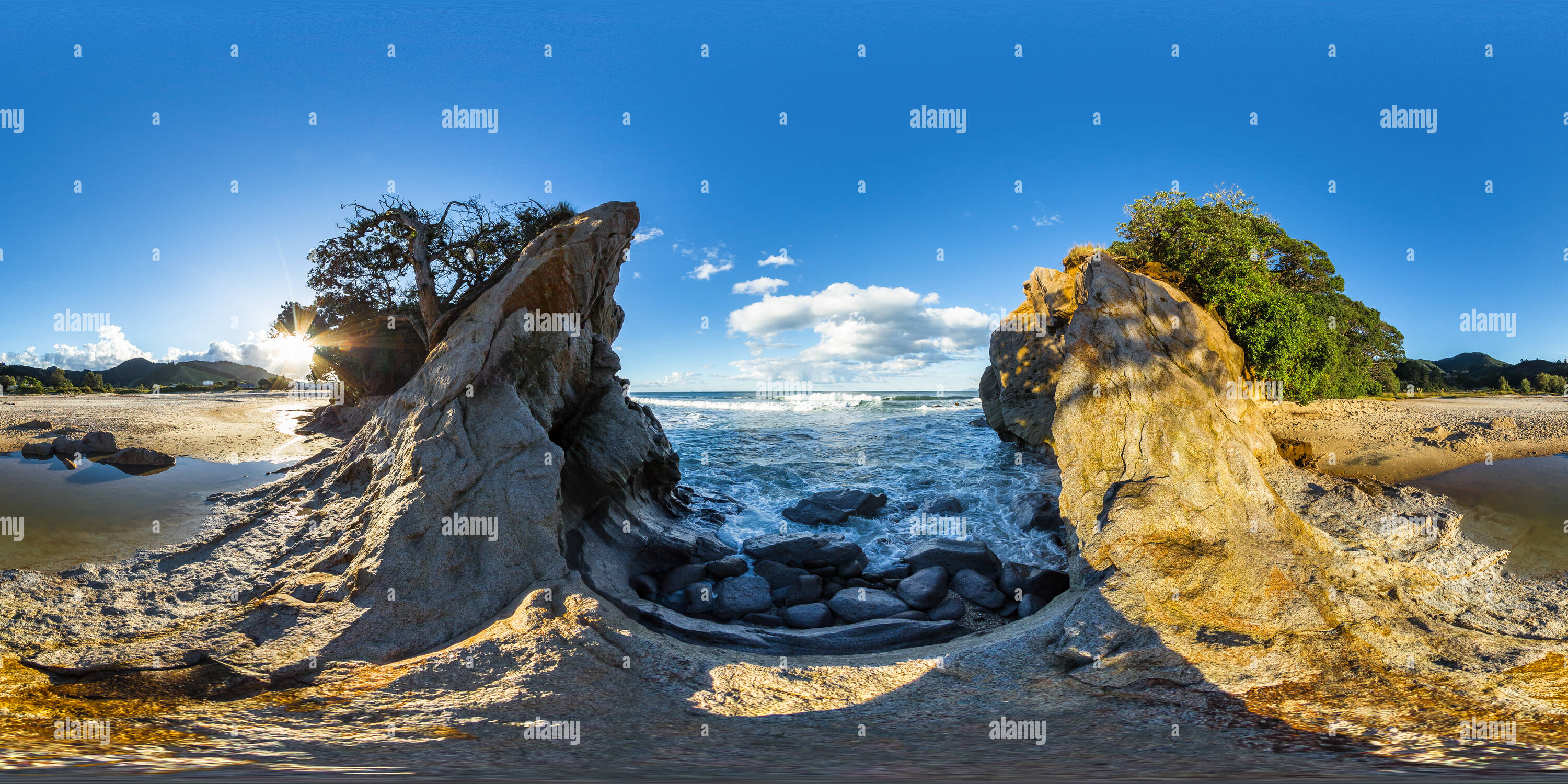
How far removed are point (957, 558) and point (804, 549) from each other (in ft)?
11.3

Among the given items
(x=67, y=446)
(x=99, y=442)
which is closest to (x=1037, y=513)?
(x=99, y=442)

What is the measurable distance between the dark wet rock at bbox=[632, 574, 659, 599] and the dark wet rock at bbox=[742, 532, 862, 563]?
2.62 meters

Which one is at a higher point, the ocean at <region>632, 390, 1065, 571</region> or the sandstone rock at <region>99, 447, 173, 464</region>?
the sandstone rock at <region>99, 447, 173, 464</region>

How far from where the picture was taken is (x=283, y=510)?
35.3ft

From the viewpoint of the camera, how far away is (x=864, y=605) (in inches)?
415

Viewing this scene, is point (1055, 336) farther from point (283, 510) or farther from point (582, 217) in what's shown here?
point (283, 510)

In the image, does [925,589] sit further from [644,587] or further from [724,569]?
[644,587]

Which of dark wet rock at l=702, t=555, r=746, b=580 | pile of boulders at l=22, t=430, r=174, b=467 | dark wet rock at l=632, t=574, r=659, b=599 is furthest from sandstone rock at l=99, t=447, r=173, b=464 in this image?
dark wet rock at l=702, t=555, r=746, b=580

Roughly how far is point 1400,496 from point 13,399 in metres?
48.4

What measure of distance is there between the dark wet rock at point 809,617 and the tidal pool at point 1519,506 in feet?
42.8

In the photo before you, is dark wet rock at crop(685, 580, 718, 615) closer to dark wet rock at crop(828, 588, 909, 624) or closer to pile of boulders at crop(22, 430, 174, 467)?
dark wet rock at crop(828, 588, 909, 624)

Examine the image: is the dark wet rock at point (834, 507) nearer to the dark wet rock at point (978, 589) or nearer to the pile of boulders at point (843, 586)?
the pile of boulders at point (843, 586)

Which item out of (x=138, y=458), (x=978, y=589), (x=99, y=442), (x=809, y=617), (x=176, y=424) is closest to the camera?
(x=809, y=617)

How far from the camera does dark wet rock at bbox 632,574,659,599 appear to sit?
1119 cm
